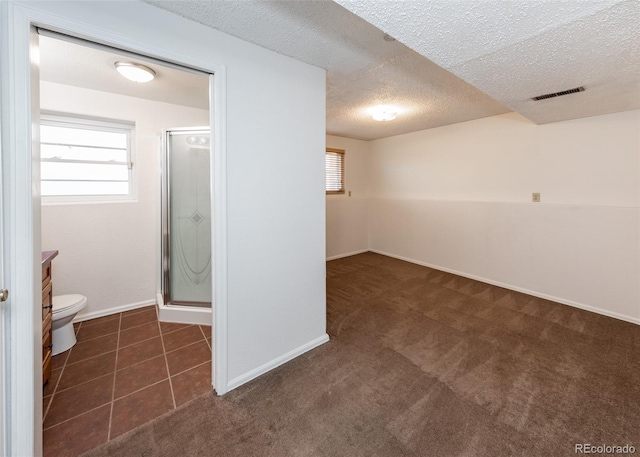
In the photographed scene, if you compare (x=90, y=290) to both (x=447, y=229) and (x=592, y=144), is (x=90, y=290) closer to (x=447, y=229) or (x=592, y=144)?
(x=447, y=229)

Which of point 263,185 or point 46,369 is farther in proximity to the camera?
point 263,185

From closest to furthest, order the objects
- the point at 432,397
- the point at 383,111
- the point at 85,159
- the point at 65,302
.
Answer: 1. the point at 432,397
2. the point at 65,302
3. the point at 85,159
4. the point at 383,111

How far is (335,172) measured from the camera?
5234 millimetres

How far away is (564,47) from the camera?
4.75 ft

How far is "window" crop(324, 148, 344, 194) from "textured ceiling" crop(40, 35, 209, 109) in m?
2.58

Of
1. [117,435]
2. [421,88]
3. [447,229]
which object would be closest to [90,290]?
[117,435]

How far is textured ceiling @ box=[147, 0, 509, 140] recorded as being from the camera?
1.46 meters

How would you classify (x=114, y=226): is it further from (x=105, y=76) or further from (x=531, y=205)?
(x=531, y=205)

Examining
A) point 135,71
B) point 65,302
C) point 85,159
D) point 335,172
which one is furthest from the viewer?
point 335,172

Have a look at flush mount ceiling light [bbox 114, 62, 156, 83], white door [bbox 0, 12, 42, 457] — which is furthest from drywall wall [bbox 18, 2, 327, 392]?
flush mount ceiling light [bbox 114, 62, 156, 83]

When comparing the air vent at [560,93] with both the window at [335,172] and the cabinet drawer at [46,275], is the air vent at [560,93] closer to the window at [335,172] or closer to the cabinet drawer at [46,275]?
the window at [335,172]

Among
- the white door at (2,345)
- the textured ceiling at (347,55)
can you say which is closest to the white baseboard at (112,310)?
the white door at (2,345)

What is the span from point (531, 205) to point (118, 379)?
4595 millimetres

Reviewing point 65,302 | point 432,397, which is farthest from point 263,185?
point 65,302
